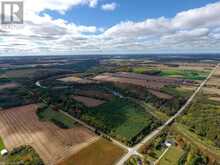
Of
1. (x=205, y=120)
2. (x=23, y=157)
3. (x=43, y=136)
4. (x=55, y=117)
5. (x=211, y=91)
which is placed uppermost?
(x=211, y=91)

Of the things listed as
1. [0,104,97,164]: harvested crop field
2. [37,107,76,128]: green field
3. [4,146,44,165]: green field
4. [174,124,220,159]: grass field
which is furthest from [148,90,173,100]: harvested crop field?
[4,146,44,165]: green field

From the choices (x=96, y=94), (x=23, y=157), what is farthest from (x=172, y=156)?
(x=96, y=94)

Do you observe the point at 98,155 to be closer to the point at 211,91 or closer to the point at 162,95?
the point at 162,95

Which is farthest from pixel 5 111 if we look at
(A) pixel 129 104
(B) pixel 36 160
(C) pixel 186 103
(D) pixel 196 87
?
(D) pixel 196 87

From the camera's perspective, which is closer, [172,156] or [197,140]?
[172,156]

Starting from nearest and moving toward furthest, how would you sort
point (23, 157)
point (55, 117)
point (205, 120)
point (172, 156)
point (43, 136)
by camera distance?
1. point (23, 157)
2. point (172, 156)
3. point (43, 136)
4. point (205, 120)
5. point (55, 117)

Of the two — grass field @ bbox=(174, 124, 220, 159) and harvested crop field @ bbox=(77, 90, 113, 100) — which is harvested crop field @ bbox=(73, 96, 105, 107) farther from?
grass field @ bbox=(174, 124, 220, 159)

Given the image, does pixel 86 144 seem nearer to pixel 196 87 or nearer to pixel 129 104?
pixel 129 104
